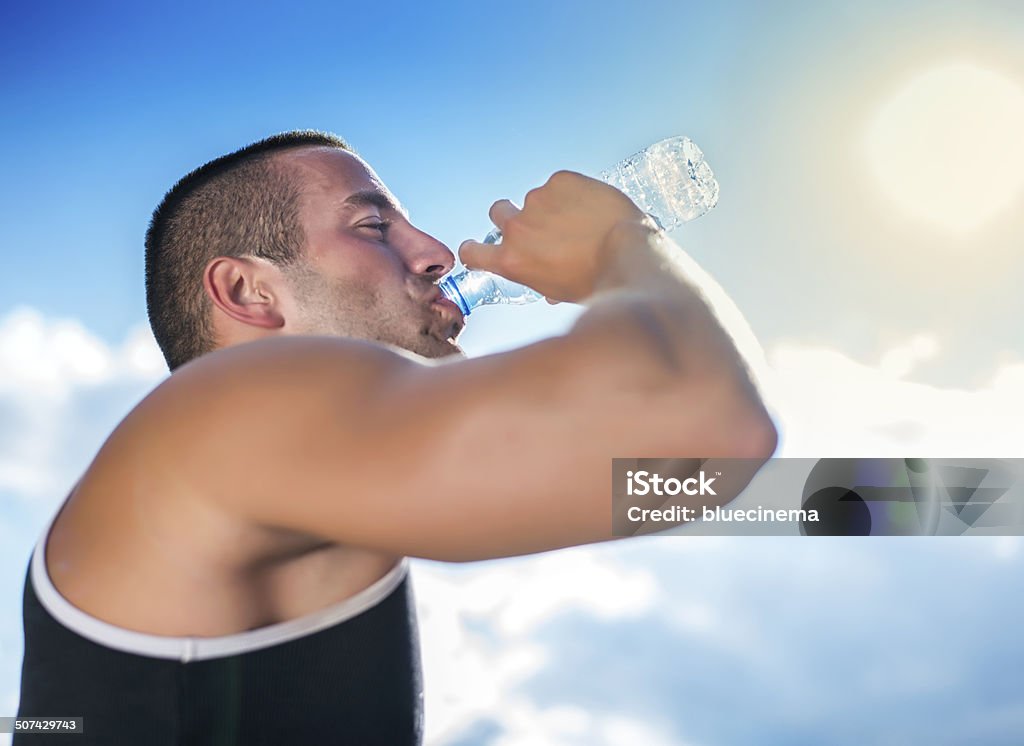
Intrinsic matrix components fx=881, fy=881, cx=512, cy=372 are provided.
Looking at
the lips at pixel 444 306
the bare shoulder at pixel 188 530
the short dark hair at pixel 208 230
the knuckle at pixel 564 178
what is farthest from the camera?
the short dark hair at pixel 208 230

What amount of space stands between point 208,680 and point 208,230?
2.09 m

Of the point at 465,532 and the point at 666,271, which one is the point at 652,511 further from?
the point at 666,271

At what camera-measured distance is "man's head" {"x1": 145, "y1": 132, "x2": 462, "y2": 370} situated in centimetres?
297

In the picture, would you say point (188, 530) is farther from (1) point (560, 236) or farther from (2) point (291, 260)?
(2) point (291, 260)

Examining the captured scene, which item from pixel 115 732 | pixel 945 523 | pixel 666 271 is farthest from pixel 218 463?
pixel 945 523

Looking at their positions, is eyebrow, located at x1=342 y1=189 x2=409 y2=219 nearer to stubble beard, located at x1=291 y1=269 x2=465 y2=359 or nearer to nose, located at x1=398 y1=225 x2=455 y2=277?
nose, located at x1=398 y1=225 x2=455 y2=277

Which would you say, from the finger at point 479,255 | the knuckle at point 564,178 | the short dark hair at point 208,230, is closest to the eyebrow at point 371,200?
the short dark hair at point 208,230

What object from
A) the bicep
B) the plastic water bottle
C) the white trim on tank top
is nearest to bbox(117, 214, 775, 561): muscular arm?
the bicep

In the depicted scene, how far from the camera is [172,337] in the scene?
131 inches

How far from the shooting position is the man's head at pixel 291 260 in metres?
2.97

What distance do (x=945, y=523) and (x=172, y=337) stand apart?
3.06m

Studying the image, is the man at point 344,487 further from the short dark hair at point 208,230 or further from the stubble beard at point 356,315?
the short dark hair at point 208,230

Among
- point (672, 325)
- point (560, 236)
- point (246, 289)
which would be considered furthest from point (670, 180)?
point (672, 325)

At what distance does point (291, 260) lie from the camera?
311 centimetres
